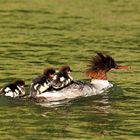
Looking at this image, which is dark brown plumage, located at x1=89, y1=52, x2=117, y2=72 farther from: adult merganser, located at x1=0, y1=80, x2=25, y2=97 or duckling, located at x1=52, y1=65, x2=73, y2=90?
adult merganser, located at x1=0, y1=80, x2=25, y2=97

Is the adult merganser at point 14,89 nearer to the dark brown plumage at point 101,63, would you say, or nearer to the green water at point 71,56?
the green water at point 71,56

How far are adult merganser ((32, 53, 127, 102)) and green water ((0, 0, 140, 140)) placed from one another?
0.84ft

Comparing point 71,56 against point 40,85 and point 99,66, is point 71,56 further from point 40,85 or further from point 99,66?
point 40,85

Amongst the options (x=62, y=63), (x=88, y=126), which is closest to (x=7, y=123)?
(x=88, y=126)

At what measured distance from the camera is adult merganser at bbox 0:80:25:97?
46.5ft

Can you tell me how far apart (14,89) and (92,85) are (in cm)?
172

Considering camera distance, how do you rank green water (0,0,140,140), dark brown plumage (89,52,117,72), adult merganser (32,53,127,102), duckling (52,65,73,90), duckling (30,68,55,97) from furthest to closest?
dark brown plumage (89,52,117,72)
duckling (52,65,73,90)
adult merganser (32,53,127,102)
duckling (30,68,55,97)
green water (0,0,140,140)

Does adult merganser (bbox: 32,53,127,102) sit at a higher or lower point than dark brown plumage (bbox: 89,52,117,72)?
lower

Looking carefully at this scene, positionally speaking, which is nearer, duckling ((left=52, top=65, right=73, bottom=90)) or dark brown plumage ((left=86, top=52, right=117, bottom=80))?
duckling ((left=52, top=65, right=73, bottom=90))

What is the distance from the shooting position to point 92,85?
15.4m

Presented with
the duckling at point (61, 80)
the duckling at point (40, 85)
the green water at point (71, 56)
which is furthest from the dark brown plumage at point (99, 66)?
the duckling at point (40, 85)

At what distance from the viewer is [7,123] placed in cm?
1234

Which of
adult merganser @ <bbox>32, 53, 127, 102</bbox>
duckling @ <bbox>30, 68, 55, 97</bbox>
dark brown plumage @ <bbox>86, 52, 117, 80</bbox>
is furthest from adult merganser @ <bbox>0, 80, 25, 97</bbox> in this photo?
dark brown plumage @ <bbox>86, 52, 117, 80</bbox>

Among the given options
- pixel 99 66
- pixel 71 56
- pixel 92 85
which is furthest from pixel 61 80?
pixel 71 56
